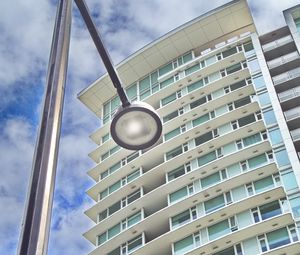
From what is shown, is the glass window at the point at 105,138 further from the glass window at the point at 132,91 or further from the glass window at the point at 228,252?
the glass window at the point at 228,252

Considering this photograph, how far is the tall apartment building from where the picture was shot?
30328 millimetres

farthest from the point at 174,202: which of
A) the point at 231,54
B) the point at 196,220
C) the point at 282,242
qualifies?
the point at 231,54

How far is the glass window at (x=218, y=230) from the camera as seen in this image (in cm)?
3040

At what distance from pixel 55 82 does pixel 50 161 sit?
56cm

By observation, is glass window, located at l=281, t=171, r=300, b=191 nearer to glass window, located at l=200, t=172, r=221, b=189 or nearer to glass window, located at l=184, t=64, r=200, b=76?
glass window, located at l=200, t=172, r=221, b=189

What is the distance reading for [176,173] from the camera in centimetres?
3603

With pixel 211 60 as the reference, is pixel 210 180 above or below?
below

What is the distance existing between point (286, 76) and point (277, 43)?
177 inches

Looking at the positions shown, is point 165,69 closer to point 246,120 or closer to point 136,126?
point 246,120

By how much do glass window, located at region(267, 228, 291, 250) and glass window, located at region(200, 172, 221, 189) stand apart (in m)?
5.61

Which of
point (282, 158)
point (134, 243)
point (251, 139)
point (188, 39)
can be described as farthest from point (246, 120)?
point (188, 39)

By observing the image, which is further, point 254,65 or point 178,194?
point 254,65

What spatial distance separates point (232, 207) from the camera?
30516mm

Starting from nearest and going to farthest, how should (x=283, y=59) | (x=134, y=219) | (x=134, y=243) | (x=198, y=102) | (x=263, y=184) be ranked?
1. (x=263, y=184)
2. (x=134, y=243)
3. (x=134, y=219)
4. (x=198, y=102)
5. (x=283, y=59)
